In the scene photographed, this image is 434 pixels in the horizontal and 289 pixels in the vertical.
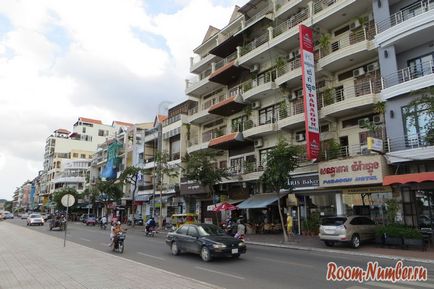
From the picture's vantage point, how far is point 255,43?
3284cm

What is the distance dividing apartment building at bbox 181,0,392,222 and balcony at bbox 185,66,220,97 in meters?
0.26

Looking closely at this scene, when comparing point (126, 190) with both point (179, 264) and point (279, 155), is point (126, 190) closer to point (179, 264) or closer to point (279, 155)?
point (279, 155)

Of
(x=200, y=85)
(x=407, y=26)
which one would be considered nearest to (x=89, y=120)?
(x=200, y=85)

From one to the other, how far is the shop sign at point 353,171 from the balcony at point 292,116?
415 cm

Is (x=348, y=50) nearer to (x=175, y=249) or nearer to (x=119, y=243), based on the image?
(x=175, y=249)

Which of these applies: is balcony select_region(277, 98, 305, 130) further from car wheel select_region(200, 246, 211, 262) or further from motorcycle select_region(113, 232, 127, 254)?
motorcycle select_region(113, 232, 127, 254)

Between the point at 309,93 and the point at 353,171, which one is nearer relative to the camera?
the point at 353,171

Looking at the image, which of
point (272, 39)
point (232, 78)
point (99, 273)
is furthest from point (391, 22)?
point (99, 273)

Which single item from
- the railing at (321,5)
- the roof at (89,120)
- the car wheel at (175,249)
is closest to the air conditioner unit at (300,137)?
the railing at (321,5)

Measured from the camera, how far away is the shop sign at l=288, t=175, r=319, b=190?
25.1 metres

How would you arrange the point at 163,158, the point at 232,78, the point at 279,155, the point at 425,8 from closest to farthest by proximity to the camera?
the point at 425,8
the point at 279,155
the point at 232,78
the point at 163,158

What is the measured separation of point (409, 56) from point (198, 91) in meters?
24.5

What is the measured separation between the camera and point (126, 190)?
61.5 metres

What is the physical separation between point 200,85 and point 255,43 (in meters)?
9.57
